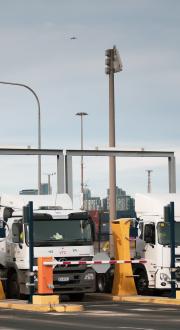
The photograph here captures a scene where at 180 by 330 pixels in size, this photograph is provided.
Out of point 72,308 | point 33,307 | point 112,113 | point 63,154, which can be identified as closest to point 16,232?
point 33,307

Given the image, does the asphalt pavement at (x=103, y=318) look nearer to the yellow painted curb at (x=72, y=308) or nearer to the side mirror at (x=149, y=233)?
the yellow painted curb at (x=72, y=308)

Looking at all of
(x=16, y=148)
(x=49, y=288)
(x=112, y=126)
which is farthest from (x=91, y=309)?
(x=112, y=126)

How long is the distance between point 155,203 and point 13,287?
15.7ft

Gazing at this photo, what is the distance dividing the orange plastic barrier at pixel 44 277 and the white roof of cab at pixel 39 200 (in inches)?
156

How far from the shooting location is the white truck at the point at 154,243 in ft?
87.2

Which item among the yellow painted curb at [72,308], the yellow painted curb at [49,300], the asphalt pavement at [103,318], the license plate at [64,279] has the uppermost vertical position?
the license plate at [64,279]

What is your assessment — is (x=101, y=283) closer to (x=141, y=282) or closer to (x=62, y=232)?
(x=141, y=282)

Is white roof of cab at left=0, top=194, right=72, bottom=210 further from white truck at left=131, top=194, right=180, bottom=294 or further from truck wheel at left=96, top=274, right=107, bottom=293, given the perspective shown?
truck wheel at left=96, top=274, right=107, bottom=293

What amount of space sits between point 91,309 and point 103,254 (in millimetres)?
2724

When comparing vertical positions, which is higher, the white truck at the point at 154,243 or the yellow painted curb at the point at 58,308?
the white truck at the point at 154,243

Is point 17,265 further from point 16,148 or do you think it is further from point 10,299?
point 16,148

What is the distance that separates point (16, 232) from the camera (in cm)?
2583

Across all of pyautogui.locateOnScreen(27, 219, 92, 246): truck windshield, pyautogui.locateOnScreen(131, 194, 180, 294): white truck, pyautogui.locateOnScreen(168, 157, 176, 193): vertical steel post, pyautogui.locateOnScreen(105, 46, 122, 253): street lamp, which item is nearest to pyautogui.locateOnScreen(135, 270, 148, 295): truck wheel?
pyautogui.locateOnScreen(131, 194, 180, 294): white truck

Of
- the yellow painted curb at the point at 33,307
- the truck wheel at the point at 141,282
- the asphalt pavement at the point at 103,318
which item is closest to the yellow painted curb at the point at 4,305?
the yellow painted curb at the point at 33,307
